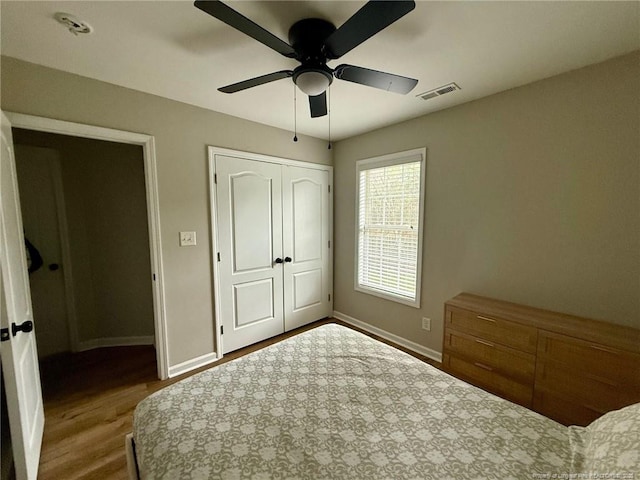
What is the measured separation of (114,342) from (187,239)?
5.56 feet

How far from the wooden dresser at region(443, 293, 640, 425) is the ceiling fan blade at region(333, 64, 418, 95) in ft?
5.42

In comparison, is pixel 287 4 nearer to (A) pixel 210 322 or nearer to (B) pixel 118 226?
(A) pixel 210 322

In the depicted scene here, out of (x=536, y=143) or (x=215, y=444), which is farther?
(x=536, y=143)

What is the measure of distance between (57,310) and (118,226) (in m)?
1.00

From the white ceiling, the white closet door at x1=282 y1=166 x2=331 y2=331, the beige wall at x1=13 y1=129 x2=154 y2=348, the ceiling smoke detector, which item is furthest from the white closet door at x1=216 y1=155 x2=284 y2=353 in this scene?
the ceiling smoke detector

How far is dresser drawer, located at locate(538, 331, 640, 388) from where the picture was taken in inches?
56.1

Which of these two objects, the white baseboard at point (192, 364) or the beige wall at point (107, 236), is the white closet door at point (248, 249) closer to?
the white baseboard at point (192, 364)

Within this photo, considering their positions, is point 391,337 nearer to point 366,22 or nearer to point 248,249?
point 248,249

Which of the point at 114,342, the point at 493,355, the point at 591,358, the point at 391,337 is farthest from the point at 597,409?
the point at 114,342

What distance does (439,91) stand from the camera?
208 cm

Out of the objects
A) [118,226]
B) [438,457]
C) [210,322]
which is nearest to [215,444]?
[438,457]

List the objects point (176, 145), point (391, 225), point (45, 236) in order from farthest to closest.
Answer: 1. point (391, 225)
2. point (45, 236)
3. point (176, 145)

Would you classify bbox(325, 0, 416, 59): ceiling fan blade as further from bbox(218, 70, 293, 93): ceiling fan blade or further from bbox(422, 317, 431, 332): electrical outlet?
bbox(422, 317, 431, 332): electrical outlet

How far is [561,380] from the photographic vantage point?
64.2 inches
